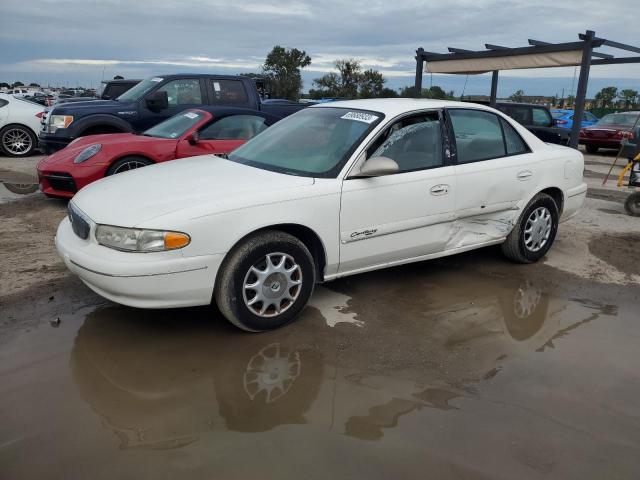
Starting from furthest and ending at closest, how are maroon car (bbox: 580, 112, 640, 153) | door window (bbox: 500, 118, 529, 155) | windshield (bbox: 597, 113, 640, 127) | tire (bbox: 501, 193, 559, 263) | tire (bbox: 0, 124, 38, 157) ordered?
windshield (bbox: 597, 113, 640, 127) → maroon car (bbox: 580, 112, 640, 153) → tire (bbox: 0, 124, 38, 157) → tire (bbox: 501, 193, 559, 263) → door window (bbox: 500, 118, 529, 155)

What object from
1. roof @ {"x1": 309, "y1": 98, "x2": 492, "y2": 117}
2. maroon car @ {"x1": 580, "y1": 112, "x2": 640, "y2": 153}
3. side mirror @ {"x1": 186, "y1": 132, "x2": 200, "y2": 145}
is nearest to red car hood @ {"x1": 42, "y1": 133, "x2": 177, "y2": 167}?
side mirror @ {"x1": 186, "y1": 132, "x2": 200, "y2": 145}

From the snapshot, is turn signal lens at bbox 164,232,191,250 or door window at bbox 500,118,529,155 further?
door window at bbox 500,118,529,155

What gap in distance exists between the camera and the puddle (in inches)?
101

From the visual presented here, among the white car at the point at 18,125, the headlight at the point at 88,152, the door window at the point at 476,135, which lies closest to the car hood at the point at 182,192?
the door window at the point at 476,135

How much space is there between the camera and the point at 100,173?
6773mm

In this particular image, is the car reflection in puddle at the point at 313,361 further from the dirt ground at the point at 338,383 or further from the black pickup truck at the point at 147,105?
the black pickup truck at the point at 147,105

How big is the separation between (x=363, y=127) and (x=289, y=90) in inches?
1844

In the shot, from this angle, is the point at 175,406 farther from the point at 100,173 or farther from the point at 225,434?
the point at 100,173

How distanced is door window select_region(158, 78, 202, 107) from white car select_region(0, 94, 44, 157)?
458 cm

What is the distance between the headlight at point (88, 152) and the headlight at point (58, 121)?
218 cm

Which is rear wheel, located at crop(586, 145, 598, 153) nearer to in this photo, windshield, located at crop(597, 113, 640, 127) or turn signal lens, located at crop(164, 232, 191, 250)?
windshield, located at crop(597, 113, 640, 127)

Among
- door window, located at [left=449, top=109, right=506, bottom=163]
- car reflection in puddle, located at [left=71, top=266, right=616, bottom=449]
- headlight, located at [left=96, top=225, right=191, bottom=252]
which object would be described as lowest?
car reflection in puddle, located at [left=71, top=266, right=616, bottom=449]

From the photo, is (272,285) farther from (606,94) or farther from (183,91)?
(606,94)

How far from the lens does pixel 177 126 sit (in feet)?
24.6
